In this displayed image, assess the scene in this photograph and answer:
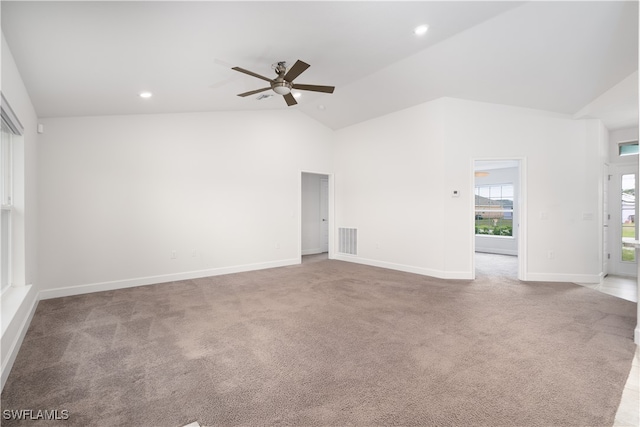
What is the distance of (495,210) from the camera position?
28.7 feet

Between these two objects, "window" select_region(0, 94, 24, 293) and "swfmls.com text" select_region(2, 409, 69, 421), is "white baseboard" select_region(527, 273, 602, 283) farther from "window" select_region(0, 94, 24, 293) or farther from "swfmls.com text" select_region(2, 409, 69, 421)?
"window" select_region(0, 94, 24, 293)

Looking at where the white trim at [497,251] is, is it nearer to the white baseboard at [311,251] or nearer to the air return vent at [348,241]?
the air return vent at [348,241]

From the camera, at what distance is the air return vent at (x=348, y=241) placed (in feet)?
22.2

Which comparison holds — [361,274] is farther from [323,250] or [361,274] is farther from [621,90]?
[621,90]

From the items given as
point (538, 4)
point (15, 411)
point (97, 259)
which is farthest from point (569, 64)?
point (97, 259)

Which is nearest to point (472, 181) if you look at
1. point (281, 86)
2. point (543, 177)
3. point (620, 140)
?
point (543, 177)

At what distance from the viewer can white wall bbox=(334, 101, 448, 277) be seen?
206 inches

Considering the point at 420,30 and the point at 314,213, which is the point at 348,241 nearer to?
the point at 314,213

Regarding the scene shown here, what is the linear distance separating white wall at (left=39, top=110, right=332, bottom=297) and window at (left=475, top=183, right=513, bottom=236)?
18.8 ft

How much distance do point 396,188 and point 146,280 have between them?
4.60m

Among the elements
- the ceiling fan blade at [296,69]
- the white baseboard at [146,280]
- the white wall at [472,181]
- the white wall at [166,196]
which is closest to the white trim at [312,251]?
the white wall at [166,196]

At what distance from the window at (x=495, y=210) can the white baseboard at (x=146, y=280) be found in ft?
20.2

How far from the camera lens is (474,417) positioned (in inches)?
68.7

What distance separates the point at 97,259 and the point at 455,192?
5.62 m
